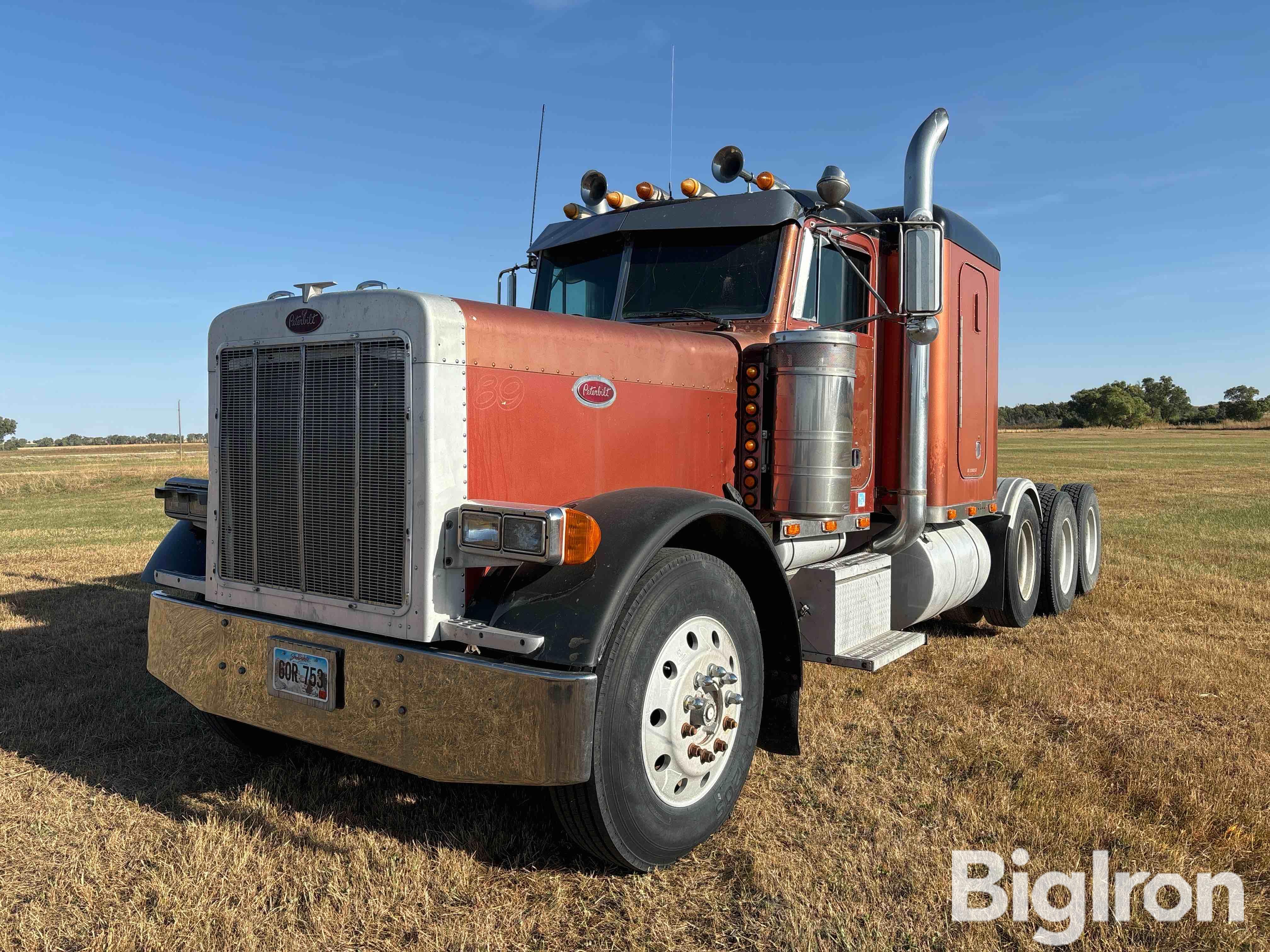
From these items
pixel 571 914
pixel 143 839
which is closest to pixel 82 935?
pixel 143 839

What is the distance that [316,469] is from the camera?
3.16 m

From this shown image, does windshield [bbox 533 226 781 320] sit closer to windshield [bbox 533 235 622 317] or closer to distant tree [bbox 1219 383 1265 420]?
windshield [bbox 533 235 622 317]

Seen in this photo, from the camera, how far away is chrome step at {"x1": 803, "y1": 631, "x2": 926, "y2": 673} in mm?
4262

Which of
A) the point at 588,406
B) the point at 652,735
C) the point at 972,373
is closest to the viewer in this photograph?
the point at 652,735

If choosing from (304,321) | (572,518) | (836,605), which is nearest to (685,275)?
(836,605)

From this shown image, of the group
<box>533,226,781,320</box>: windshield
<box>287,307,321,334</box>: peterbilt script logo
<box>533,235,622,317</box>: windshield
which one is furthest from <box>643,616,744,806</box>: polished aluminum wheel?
<box>533,235,622,317</box>: windshield

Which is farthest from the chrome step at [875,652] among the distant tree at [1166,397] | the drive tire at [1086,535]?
the distant tree at [1166,397]

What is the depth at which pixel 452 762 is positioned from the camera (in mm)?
2840

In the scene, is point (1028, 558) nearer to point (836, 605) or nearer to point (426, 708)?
point (836, 605)

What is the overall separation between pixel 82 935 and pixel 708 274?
376 cm

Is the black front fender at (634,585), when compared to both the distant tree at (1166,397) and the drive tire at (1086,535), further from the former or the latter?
the distant tree at (1166,397)

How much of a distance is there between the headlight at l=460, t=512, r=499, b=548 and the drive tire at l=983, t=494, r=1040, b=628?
16.6ft

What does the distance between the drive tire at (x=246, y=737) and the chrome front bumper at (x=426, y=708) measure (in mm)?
757

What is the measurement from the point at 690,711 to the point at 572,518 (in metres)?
0.89
